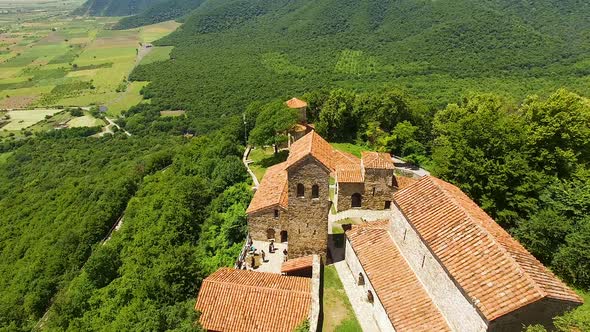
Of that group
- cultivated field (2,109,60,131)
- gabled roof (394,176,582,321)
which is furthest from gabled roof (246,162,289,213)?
cultivated field (2,109,60,131)

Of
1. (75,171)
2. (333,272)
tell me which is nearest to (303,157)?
(333,272)

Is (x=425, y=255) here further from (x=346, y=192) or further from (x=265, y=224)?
(x=346, y=192)

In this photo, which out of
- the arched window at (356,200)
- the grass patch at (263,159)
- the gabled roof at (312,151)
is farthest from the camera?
the grass patch at (263,159)

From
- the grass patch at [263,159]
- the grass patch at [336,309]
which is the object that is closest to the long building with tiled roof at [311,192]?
the grass patch at [336,309]

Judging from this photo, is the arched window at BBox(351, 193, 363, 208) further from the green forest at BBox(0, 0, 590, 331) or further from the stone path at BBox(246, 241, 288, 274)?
the stone path at BBox(246, 241, 288, 274)

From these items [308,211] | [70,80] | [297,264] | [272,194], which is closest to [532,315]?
[308,211]

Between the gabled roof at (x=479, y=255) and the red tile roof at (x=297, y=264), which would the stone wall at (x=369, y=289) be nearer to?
the red tile roof at (x=297, y=264)

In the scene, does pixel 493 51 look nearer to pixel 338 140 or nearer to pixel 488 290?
pixel 338 140
